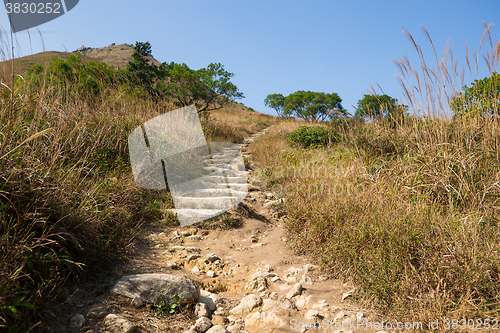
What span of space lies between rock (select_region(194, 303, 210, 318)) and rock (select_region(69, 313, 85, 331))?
0.80 meters

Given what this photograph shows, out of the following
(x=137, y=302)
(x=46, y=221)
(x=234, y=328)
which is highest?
(x=46, y=221)

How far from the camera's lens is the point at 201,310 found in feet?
7.36

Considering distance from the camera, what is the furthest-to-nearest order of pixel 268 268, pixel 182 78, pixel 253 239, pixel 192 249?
pixel 182 78
pixel 253 239
pixel 192 249
pixel 268 268

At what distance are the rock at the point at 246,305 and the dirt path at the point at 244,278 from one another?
45 millimetres

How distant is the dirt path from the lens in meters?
2.07

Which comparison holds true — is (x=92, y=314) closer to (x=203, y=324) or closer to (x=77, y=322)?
(x=77, y=322)

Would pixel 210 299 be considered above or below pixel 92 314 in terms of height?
below

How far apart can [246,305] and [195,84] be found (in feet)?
32.0

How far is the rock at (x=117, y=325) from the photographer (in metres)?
1.81

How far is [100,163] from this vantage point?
163 inches

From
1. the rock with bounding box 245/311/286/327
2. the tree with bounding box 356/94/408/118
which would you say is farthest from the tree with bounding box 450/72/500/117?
the rock with bounding box 245/311/286/327

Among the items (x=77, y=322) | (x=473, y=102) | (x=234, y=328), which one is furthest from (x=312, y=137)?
(x=77, y=322)

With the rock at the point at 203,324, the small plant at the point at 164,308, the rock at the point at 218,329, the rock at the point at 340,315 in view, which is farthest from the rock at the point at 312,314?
the small plant at the point at 164,308

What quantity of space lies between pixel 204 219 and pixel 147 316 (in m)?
2.15
